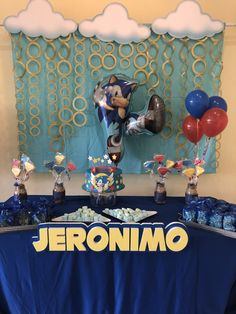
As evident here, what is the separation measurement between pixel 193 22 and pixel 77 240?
1.52 m

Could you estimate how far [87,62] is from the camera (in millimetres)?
1917

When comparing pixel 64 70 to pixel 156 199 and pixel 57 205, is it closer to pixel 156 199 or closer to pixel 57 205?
pixel 57 205

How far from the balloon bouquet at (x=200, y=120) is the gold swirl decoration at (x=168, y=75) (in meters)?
0.19

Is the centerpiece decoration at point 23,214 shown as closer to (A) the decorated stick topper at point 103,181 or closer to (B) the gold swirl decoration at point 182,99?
(A) the decorated stick topper at point 103,181

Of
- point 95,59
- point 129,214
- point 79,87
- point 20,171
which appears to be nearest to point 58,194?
point 20,171

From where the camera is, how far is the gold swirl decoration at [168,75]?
1.89 m

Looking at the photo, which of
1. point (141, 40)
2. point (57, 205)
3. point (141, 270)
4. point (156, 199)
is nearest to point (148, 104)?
point (141, 40)

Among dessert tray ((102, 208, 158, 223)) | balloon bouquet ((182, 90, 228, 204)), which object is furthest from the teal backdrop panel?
dessert tray ((102, 208, 158, 223))

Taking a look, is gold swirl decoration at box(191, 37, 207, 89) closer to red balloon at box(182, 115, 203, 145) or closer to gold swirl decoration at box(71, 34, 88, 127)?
red balloon at box(182, 115, 203, 145)

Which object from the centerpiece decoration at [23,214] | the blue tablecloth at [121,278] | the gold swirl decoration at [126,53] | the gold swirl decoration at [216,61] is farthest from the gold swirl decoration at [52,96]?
the gold swirl decoration at [216,61]

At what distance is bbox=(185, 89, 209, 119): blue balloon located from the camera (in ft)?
5.49

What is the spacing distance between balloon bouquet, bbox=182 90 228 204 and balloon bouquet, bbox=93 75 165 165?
0.18 meters

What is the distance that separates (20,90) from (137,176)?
101cm

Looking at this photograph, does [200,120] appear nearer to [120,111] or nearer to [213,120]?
[213,120]
